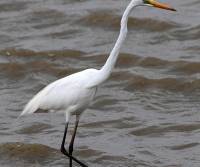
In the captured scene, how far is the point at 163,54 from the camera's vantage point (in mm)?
11891

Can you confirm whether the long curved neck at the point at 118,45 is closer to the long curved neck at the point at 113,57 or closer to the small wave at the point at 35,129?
the long curved neck at the point at 113,57

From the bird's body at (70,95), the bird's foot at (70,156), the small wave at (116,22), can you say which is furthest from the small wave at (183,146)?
the small wave at (116,22)

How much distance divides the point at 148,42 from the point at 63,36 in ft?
5.41

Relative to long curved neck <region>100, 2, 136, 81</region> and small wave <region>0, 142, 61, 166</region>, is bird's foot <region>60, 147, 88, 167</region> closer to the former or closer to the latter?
small wave <region>0, 142, 61, 166</region>

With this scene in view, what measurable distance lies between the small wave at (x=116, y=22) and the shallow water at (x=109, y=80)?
19 millimetres

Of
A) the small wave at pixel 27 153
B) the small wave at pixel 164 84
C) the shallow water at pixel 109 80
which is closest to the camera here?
the small wave at pixel 27 153

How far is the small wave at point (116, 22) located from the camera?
509 inches

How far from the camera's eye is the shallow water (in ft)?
28.4

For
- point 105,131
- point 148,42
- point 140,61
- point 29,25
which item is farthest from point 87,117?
point 29,25

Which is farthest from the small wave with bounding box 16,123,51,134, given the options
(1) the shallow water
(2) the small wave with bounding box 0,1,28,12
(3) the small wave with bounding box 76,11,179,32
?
(2) the small wave with bounding box 0,1,28,12

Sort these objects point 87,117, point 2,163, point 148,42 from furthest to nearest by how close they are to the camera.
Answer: point 148,42, point 87,117, point 2,163

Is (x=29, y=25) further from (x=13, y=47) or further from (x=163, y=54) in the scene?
(x=163, y=54)

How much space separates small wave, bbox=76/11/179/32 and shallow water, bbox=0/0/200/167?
2cm

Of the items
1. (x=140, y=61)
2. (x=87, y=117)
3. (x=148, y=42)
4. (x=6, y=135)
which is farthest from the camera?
(x=148, y=42)
